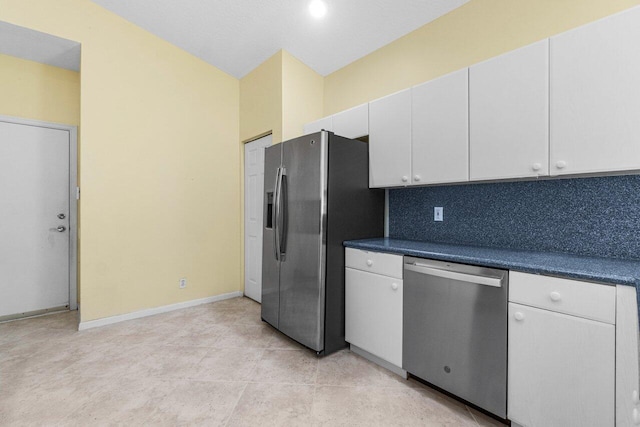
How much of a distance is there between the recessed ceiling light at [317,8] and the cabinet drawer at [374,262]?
7.14 feet

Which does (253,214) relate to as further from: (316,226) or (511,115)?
(511,115)

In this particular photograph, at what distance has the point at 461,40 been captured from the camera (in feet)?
7.29

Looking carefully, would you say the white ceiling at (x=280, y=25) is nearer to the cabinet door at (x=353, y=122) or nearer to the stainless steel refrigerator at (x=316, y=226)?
the cabinet door at (x=353, y=122)

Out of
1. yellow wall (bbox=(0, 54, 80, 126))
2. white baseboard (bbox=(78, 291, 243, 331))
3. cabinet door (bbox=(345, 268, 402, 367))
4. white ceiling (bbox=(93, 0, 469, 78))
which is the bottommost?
white baseboard (bbox=(78, 291, 243, 331))

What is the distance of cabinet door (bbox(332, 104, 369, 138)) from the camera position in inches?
96.9

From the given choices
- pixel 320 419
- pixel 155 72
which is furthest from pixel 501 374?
pixel 155 72

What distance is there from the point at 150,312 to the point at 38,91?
2697 mm

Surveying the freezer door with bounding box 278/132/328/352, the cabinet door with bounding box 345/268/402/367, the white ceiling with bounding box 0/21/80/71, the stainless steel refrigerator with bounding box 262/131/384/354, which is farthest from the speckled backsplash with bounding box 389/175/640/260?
the white ceiling with bounding box 0/21/80/71

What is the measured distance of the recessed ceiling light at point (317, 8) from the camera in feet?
8.07

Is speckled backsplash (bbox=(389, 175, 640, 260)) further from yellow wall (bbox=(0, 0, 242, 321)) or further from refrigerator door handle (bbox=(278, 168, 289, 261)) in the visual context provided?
yellow wall (bbox=(0, 0, 242, 321))

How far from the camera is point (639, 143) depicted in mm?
1280

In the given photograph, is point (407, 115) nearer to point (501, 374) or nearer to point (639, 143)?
point (639, 143)

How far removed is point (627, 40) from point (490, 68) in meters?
0.58

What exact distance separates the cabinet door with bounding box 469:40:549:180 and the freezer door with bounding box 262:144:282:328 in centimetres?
158
